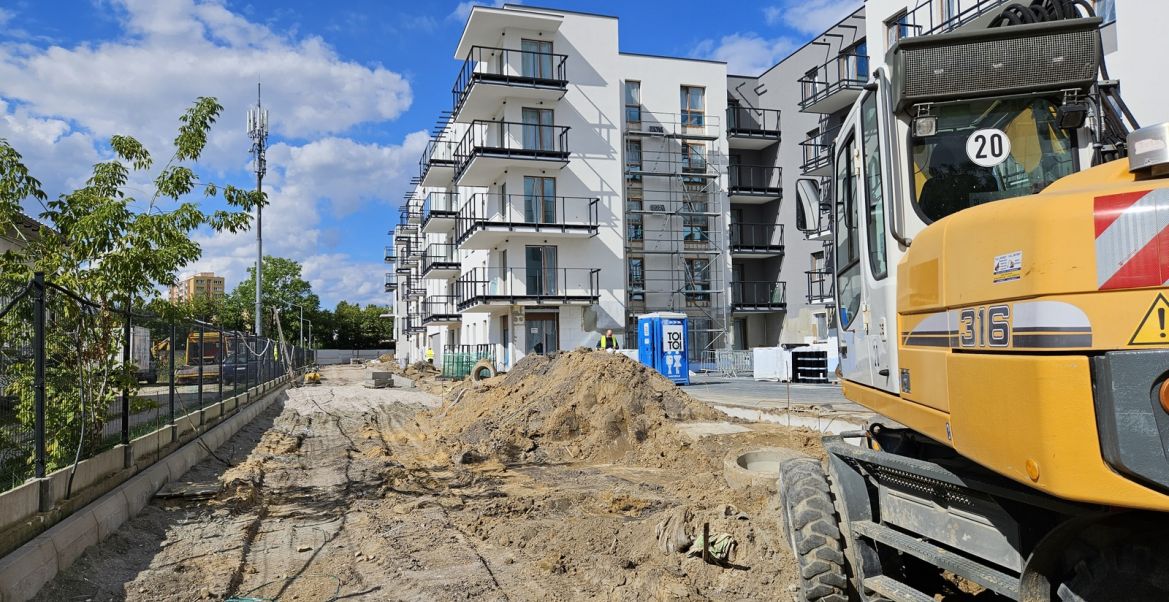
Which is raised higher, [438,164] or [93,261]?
[438,164]

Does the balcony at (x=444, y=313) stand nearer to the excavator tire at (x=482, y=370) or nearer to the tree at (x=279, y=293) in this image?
the excavator tire at (x=482, y=370)

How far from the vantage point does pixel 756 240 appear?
133ft

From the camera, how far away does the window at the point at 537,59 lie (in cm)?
3462

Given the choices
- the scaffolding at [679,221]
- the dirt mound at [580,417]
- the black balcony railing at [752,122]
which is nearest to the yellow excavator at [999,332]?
the dirt mound at [580,417]

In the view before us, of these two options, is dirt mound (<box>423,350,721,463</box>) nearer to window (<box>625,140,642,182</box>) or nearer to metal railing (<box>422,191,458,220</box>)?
window (<box>625,140,642,182</box>)

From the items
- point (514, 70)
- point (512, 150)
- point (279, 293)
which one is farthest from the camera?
point (279, 293)

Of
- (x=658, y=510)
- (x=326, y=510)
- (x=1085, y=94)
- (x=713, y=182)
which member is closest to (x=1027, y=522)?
(x=1085, y=94)

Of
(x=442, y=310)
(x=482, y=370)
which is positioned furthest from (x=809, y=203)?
(x=442, y=310)

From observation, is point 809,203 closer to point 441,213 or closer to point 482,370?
point 482,370

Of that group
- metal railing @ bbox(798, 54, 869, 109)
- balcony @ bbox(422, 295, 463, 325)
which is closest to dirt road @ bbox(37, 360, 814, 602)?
metal railing @ bbox(798, 54, 869, 109)

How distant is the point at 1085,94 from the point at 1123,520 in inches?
91.6

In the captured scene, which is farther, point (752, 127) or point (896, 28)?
point (752, 127)

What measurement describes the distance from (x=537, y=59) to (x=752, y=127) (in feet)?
41.4

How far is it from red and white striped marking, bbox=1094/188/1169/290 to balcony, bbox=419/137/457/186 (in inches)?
1514
